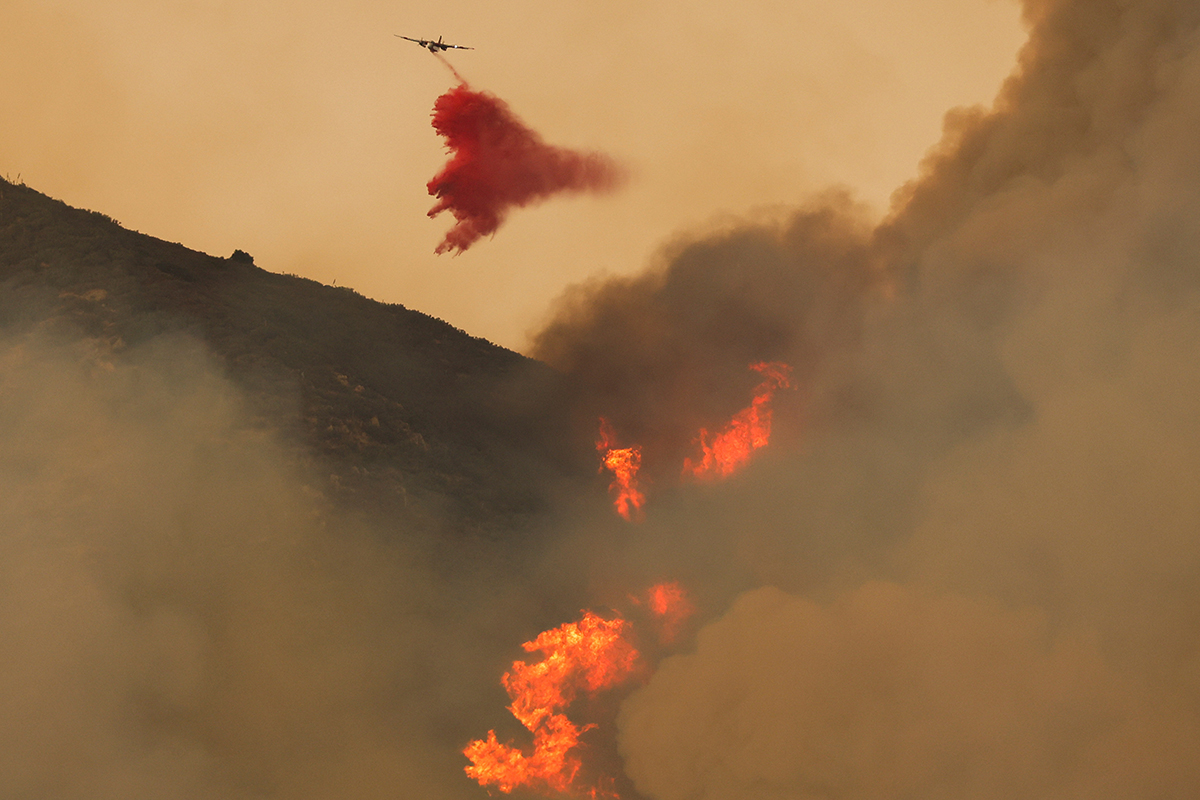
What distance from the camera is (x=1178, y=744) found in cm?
1522

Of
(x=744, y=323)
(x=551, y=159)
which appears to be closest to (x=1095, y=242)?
(x=744, y=323)

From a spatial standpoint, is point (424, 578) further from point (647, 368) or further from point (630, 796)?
point (647, 368)

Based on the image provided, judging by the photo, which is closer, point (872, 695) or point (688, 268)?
point (872, 695)

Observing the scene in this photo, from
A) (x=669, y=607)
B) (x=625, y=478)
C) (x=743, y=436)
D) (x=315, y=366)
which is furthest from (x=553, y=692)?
(x=315, y=366)

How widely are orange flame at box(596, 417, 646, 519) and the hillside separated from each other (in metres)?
2.31

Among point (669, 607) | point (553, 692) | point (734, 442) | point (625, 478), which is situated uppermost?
point (625, 478)

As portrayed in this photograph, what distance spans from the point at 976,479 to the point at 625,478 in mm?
12324

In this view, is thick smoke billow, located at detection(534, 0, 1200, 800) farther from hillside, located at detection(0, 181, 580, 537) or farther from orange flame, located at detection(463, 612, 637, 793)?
hillside, located at detection(0, 181, 580, 537)

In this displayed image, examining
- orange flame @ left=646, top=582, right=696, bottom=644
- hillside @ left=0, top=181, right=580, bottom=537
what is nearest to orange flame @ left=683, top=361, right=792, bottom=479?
orange flame @ left=646, top=582, right=696, bottom=644

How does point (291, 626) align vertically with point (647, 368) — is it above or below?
below

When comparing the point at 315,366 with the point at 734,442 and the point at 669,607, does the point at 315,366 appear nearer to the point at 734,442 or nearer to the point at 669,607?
the point at 734,442

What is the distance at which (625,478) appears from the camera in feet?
99.2

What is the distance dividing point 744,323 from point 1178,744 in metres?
17.9

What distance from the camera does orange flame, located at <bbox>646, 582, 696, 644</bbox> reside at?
897 inches
